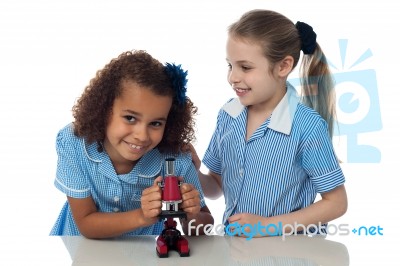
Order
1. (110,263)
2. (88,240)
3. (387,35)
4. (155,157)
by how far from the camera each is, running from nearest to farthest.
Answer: (110,263) → (88,240) → (155,157) → (387,35)

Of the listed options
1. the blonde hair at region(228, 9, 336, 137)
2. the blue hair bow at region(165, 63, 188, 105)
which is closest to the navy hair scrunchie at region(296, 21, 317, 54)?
the blonde hair at region(228, 9, 336, 137)

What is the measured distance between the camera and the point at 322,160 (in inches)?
59.3

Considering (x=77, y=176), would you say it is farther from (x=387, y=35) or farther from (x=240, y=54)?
(x=387, y=35)

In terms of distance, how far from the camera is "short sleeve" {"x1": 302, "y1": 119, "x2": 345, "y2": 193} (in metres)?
1.51

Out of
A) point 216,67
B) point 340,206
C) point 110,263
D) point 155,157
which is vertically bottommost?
point 110,263

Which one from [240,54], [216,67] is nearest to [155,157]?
[240,54]

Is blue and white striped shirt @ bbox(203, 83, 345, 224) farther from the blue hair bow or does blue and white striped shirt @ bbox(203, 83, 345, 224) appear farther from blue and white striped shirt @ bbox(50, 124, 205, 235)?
the blue hair bow

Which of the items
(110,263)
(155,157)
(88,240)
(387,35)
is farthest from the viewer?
(387,35)

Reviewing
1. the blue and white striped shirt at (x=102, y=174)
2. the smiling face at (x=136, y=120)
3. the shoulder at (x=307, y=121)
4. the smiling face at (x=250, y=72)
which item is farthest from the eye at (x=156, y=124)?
the shoulder at (x=307, y=121)

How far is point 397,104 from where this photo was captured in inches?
93.4

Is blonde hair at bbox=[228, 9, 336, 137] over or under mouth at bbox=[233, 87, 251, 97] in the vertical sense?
over

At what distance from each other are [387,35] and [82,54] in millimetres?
1111

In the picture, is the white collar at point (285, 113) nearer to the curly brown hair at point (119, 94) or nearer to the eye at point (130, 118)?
the curly brown hair at point (119, 94)

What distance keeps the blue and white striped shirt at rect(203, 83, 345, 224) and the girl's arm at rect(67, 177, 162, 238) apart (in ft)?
1.03
